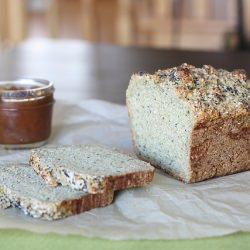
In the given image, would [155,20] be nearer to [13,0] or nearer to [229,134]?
[13,0]

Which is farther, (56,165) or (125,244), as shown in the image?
(56,165)

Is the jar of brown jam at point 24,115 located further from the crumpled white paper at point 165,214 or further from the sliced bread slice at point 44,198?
the sliced bread slice at point 44,198

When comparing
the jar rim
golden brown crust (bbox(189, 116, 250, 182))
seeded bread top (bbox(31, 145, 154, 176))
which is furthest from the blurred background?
seeded bread top (bbox(31, 145, 154, 176))

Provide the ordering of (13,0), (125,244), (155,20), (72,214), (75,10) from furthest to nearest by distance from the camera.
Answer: (75,10), (155,20), (13,0), (72,214), (125,244)

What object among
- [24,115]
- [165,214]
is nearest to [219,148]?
[165,214]

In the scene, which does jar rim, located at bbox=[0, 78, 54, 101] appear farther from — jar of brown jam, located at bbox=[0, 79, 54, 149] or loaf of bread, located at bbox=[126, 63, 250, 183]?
loaf of bread, located at bbox=[126, 63, 250, 183]

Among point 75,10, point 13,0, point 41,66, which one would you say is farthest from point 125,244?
point 75,10

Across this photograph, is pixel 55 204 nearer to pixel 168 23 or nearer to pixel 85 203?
pixel 85 203
